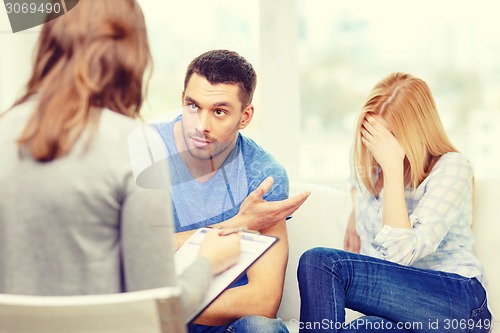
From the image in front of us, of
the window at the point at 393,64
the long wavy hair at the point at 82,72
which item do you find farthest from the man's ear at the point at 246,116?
the long wavy hair at the point at 82,72

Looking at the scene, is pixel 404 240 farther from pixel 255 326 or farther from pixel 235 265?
pixel 235 265

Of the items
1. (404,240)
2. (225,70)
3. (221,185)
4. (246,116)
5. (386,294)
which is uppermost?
(225,70)

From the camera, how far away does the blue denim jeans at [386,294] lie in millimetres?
1354

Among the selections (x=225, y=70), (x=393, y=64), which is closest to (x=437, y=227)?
(x=225, y=70)

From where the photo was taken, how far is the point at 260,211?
1.46 meters

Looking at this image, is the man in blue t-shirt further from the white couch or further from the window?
the window

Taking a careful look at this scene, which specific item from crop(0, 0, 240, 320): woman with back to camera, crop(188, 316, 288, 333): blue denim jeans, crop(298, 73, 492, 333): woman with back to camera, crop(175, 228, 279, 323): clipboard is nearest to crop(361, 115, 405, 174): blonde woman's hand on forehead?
crop(298, 73, 492, 333): woman with back to camera

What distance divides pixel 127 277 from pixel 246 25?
1.51 meters

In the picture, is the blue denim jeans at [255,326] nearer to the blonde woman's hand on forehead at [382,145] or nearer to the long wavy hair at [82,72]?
the blonde woman's hand on forehead at [382,145]

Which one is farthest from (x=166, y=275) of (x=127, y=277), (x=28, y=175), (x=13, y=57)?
(x=13, y=57)

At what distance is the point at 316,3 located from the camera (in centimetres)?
218

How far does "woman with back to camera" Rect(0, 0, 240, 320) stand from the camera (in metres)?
0.80

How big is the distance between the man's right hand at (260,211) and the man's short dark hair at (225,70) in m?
0.25

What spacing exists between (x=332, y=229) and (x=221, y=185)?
39cm
